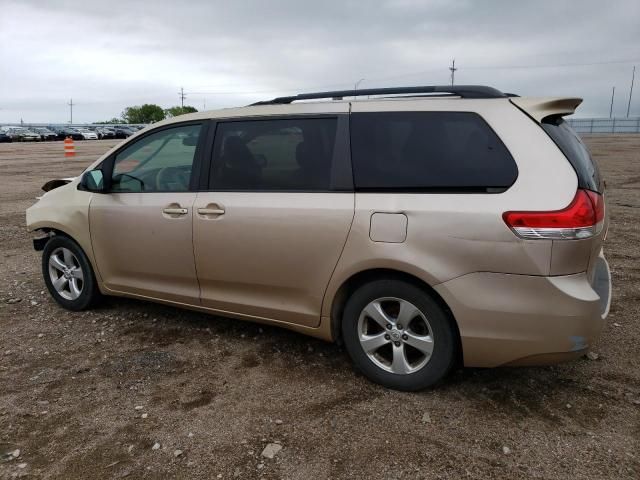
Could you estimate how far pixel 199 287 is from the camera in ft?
12.9

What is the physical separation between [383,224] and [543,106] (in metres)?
1.11

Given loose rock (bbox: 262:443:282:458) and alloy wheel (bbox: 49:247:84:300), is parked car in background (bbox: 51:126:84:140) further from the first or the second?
loose rock (bbox: 262:443:282:458)

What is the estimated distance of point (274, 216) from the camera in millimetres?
3453

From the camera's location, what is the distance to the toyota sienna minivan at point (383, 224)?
2789 millimetres

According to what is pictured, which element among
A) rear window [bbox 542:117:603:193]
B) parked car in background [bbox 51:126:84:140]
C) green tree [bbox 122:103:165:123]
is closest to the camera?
rear window [bbox 542:117:603:193]

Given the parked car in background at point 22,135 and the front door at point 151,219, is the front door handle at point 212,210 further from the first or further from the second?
the parked car in background at point 22,135

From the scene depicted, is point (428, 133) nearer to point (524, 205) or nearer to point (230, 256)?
point (524, 205)

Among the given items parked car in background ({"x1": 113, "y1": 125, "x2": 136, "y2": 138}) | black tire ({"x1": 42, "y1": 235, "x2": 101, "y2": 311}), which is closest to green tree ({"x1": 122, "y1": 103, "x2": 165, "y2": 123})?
parked car in background ({"x1": 113, "y1": 125, "x2": 136, "y2": 138})

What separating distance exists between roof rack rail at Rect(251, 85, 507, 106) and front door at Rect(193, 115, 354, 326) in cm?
24

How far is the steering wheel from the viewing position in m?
3.94

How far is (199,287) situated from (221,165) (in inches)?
35.3

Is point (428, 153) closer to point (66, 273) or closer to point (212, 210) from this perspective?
point (212, 210)

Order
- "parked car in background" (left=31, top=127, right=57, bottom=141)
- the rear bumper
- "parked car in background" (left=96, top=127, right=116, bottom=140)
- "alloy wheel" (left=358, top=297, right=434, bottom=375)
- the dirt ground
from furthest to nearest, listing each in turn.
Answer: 1. "parked car in background" (left=96, top=127, right=116, bottom=140)
2. "parked car in background" (left=31, top=127, right=57, bottom=141)
3. "alloy wheel" (left=358, top=297, right=434, bottom=375)
4. the rear bumper
5. the dirt ground

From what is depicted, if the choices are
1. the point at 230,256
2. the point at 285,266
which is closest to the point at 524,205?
the point at 285,266
